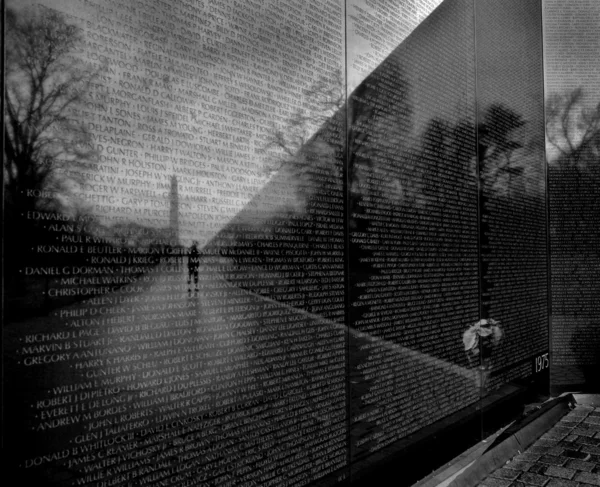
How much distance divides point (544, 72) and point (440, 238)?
169 inches

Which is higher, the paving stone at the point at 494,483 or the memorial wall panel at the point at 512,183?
the memorial wall panel at the point at 512,183

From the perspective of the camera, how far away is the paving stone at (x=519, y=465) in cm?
554

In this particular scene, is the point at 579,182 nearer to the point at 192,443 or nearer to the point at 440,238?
the point at 440,238

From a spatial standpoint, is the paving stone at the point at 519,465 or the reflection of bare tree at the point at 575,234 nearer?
the paving stone at the point at 519,465

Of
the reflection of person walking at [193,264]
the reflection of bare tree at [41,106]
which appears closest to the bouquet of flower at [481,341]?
the reflection of person walking at [193,264]

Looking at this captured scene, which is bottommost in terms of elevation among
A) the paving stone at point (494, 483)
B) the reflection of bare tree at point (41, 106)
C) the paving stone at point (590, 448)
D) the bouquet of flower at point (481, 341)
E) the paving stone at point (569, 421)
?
the paving stone at point (569, 421)

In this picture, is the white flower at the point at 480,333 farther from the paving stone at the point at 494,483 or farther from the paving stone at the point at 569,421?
the paving stone at the point at 569,421

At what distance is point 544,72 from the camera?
812 centimetres

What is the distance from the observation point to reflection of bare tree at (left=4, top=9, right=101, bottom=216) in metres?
2.35

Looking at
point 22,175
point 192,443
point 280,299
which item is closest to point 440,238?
point 280,299

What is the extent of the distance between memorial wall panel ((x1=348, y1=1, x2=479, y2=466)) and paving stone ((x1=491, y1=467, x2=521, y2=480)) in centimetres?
71

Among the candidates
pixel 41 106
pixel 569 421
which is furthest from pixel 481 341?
pixel 41 106

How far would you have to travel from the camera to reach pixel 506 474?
541 cm

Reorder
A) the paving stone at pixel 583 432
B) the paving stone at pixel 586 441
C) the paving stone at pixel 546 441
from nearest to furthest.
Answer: the paving stone at pixel 586 441 < the paving stone at pixel 546 441 < the paving stone at pixel 583 432
